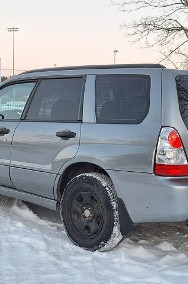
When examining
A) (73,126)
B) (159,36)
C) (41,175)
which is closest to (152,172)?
(73,126)

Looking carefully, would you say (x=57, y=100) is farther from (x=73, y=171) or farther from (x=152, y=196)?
(x=152, y=196)

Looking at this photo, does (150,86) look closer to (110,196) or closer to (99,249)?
(110,196)

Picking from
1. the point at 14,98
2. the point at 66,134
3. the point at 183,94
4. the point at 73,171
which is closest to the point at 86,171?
the point at 73,171

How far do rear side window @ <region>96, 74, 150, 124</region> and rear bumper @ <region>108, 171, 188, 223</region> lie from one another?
509 mm

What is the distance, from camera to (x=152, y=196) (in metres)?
3.60

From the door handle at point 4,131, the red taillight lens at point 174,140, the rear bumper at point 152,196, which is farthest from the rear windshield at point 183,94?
the door handle at point 4,131

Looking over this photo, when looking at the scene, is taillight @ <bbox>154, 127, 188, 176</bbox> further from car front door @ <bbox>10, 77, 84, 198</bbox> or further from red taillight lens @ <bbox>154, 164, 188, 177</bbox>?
car front door @ <bbox>10, 77, 84, 198</bbox>

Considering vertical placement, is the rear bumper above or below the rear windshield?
below

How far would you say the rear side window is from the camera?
12.4ft

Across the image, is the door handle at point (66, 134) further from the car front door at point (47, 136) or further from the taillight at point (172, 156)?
the taillight at point (172, 156)

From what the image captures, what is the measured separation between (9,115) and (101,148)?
5.34 ft

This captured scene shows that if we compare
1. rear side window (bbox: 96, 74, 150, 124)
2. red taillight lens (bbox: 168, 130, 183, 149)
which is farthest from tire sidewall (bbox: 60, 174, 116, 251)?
red taillight lens (bbox: 168, 130, 183, 149)

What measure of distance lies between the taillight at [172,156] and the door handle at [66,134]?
99cm

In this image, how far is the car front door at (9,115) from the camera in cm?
487
